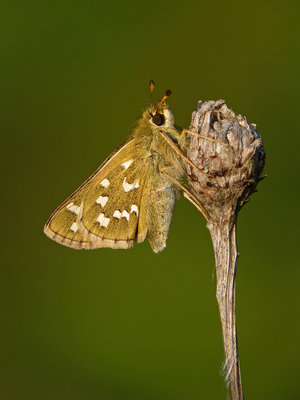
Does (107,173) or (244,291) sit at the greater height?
(107,173)

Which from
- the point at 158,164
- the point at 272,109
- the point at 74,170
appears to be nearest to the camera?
the point at 158,164

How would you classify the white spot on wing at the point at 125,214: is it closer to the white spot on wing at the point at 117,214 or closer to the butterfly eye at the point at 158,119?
the white spot on wing at the point at 117,214

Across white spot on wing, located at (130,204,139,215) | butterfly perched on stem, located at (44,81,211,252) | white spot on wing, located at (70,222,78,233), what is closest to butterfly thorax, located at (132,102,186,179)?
butterfly perched on stem, located at (44,81,211,252)

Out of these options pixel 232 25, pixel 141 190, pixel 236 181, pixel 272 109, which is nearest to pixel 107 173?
pixel 141 190

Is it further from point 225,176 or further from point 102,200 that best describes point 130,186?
point 225,176

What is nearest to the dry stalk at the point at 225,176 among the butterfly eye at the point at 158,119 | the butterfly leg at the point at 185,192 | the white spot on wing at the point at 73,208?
the butterfly leg at the point at 185,192

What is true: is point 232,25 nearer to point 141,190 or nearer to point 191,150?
point 141,190

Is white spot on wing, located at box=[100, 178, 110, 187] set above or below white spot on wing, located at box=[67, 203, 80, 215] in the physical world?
above

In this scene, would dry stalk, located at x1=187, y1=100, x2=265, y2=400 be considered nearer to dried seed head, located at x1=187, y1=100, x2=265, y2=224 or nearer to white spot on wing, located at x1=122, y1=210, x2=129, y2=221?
dried seed head, located at x1=187, y1=100, x2=265, y2=224
